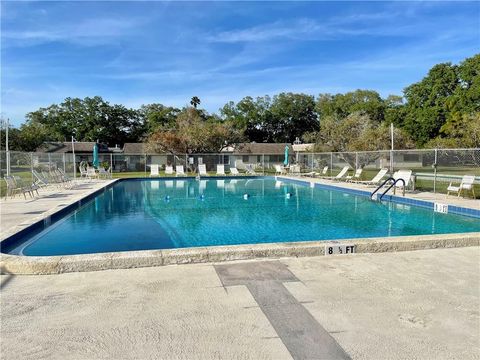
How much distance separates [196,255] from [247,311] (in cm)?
164

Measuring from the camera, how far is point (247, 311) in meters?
3.28

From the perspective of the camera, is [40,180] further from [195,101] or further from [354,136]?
[195,101]

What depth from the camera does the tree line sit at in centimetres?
2997

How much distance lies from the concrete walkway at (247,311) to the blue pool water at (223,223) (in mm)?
2683

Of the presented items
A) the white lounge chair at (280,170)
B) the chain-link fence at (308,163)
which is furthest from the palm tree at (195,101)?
the white lounge chair at (280,170)

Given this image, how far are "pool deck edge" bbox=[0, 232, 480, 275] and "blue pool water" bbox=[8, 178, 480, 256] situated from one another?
1943 mm

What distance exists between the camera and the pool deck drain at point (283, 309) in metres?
2.65

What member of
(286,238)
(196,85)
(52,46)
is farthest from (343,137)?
(286,238)

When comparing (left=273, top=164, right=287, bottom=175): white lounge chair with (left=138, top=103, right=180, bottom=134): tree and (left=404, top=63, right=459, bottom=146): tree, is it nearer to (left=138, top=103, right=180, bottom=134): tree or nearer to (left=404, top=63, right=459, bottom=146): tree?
(left=404, top=63, right=459, bottom=146): tree

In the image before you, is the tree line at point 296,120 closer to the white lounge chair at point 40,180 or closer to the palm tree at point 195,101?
the palm tree at point 195,101

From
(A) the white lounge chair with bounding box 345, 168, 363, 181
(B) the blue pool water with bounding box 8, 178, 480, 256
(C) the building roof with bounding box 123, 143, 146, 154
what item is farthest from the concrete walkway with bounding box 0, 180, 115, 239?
(C) the building roof with bounding box 123, 143, 146, 154

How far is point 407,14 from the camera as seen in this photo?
1270 centimetres

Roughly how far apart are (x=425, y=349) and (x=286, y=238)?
473cm

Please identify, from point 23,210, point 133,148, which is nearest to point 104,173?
point 23,210
